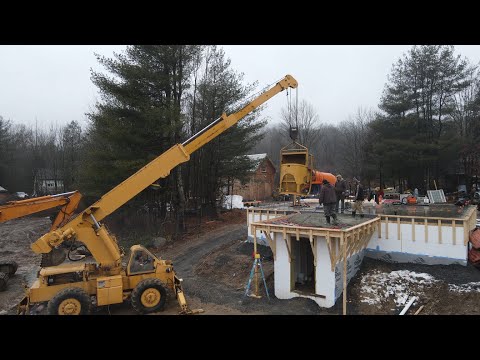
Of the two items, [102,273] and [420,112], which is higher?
[420,112]

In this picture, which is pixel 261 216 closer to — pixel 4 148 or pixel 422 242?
pixel 422 242

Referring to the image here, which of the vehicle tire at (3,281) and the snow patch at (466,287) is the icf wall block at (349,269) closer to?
the snow patch at (466,287)

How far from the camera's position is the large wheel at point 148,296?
10.7 m

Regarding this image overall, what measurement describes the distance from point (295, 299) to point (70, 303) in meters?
7.04

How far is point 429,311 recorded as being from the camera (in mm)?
10758

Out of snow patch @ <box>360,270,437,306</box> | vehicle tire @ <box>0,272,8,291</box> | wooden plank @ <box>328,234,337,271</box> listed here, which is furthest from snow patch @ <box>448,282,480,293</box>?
vehicle tire @ <box>0,272,8,291</box>

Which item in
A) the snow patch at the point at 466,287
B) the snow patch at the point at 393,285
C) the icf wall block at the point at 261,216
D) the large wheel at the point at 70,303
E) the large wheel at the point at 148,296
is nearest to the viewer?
the large wheel at the point at 70,303

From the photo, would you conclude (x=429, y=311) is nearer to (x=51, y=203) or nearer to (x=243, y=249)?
(x=243, y=249)

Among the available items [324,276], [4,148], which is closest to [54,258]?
[324,276]

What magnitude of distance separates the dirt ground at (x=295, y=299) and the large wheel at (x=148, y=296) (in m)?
0.48

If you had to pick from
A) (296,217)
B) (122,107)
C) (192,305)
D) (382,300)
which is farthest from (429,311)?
(122,107)

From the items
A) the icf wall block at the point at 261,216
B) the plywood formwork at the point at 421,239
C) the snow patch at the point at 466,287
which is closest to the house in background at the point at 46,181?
the icf wall block at the point at 261,216

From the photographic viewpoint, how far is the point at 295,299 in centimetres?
1230

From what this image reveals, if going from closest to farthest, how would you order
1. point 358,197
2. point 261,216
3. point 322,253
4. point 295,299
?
point 322,253 → point 295,299 → point 358,197 → point 261,216
